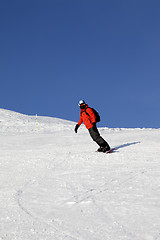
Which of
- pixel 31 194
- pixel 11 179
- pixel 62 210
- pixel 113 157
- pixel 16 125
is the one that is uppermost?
pixel 16 125

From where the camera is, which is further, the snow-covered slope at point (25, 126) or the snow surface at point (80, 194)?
the snow-covered slope at point (25, 126)

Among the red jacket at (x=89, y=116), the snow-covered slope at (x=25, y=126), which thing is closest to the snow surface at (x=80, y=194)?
the red jacket at (x=89, y=116)

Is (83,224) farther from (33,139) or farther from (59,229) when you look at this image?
(33,139)

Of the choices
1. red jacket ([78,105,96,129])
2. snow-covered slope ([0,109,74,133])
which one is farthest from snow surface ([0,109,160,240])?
snow-covered slope ([0,109,74,133])

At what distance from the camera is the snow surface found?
3715mm

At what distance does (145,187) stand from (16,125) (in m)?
22.1

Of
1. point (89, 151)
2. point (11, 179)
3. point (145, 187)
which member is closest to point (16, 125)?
point (89, 151)

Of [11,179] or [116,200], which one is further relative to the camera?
[11,179]

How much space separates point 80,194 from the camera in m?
5.20

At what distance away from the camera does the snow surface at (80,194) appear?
3.71m

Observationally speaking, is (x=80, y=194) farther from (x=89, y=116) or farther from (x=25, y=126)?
(x=25, y=126)

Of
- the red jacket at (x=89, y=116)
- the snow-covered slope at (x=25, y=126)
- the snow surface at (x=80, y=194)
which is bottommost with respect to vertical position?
the snow surface at (x=80, y=194)

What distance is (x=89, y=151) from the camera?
32.6ft

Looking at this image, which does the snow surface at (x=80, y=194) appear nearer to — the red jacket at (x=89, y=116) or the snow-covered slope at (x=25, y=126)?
the red jacket at (x=89, y=116)
